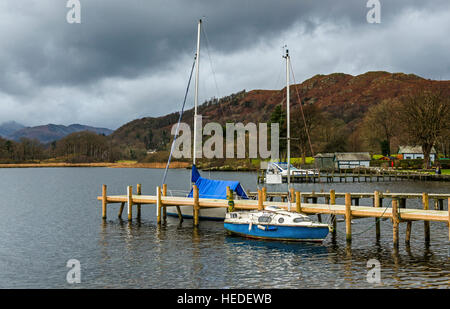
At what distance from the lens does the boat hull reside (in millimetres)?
26406

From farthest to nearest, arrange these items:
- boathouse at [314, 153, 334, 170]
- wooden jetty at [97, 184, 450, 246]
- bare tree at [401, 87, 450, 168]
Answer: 1. boathouse at [314, 153, 334, 170]
2. bare tree at [401, 87, 450, 168]
3. wooden jetty at [97, 184, 450, 246]

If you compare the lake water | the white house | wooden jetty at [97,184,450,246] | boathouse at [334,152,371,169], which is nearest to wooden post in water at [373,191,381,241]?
wooden jetty at [97,184,450,246]

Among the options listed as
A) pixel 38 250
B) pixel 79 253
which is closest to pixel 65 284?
pixel 79 253

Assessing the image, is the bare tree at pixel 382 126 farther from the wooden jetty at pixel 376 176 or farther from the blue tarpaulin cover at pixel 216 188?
the blue tarpaulin cover at pixel 216 188

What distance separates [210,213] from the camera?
36.5 metres

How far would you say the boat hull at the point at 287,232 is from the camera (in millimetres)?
26406

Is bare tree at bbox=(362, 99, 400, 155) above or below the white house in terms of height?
above

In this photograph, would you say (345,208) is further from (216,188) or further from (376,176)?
(376,176)

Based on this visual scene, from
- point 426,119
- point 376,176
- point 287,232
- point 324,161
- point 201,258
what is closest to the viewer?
point 201,258

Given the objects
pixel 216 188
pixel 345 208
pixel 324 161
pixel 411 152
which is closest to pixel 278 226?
pixel 345 208

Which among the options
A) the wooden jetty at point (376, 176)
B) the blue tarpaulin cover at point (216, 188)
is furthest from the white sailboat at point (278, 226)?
the wooden jetty at point (376, 176)

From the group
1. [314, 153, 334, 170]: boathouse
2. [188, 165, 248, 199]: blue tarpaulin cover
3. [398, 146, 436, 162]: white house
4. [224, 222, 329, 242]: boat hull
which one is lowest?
[224, 222, 329, 242]: boat hull

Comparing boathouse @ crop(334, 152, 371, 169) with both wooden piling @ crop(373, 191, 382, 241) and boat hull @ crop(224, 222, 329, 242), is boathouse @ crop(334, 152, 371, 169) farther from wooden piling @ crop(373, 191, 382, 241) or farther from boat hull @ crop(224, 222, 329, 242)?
boat hull @ crop(224, 222, 329, 242)

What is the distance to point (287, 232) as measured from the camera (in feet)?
88.1
